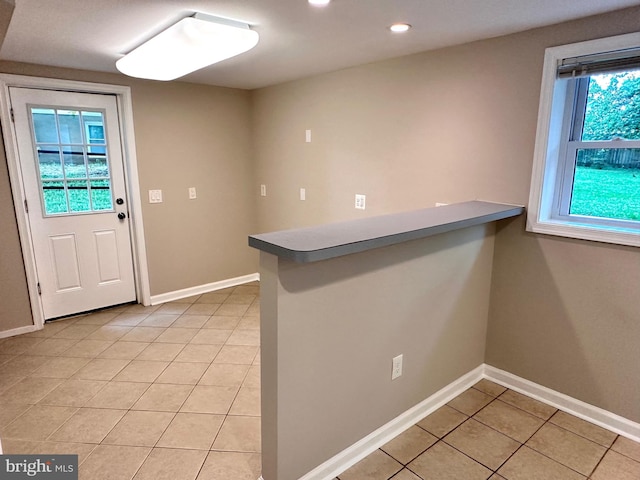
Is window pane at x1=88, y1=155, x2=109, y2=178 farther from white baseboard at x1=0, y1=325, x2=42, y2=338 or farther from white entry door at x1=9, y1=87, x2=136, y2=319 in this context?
white baseboard at x1=0, y1=325, x2=42, y2=338

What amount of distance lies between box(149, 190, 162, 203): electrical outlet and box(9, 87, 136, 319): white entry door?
0.79 feet

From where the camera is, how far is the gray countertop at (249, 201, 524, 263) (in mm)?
1432

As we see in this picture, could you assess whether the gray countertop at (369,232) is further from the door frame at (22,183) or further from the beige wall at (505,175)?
the door frame at (22,183)

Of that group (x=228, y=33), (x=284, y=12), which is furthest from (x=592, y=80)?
(x=228, y=33)

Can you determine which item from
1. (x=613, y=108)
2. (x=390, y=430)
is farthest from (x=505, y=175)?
(x=390, y=430)

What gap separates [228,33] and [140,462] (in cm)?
221

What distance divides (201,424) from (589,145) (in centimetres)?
264

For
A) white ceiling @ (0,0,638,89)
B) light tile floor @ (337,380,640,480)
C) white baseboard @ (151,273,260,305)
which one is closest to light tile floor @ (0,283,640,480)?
light tile floor @ (337,380,640,480)

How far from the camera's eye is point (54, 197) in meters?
3.41

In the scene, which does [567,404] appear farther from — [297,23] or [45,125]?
[45,125]

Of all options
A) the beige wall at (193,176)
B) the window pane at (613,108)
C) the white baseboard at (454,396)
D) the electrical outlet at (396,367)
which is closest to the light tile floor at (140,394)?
the white baseboard at (454,396)

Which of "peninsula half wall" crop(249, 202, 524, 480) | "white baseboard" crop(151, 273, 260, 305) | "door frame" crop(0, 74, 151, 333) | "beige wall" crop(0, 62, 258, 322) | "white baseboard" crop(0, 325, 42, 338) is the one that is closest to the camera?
"peninsula half wall" crop(249, 202, 524, 480)

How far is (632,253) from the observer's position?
1998 millimetres

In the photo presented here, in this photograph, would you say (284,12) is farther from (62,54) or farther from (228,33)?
(62,54)
